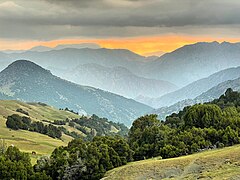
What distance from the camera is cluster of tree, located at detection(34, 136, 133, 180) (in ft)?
299

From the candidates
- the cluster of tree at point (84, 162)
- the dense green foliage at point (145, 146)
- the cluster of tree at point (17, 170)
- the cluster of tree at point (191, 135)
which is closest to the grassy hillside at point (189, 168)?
the cluster of tree at point (84, 162)

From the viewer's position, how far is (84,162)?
302ft

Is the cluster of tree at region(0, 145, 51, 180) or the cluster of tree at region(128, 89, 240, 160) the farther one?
the cluster of tree at region(128, 89, 240, 160)

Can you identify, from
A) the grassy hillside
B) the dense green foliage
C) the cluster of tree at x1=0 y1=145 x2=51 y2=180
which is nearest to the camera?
the grassy hillside

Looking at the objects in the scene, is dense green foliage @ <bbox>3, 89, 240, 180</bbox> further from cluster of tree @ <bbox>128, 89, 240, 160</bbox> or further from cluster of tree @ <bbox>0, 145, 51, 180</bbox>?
cluster of tree @ <bbox>0, 145, 51, 180</bbox>

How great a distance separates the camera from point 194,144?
97000 millimetres

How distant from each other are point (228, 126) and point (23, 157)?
50.9 meters

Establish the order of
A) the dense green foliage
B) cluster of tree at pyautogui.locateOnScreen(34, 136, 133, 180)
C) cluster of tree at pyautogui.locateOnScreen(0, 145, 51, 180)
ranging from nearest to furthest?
cluster of tree at pyautogui.locateOnScreen(0, 145, 51, 180) → cluster of tree at pyautogui.locateOnScreen(34, 136, 133, 180) → the dense green foliage

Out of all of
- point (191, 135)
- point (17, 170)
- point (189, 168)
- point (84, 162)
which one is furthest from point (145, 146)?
point (189, 168)

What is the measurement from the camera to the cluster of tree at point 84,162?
91.0 metres

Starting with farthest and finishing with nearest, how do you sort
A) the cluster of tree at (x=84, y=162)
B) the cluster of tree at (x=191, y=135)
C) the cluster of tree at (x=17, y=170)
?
the cluster of tree at (x=191, y=135) → the cluster of tree at (x=84, y=162) → the cluster of tree at (x=17, y=170)

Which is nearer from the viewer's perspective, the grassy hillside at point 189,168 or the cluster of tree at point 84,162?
the grassy hillside at point 189,168

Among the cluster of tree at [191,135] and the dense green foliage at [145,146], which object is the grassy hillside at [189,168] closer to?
the dense green foliage at [145,146]

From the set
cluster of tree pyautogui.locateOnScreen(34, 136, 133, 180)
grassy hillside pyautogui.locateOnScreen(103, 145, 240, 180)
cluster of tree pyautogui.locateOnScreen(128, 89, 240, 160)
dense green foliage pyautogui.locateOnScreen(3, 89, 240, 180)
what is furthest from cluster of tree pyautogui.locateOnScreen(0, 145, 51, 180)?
cluster of tree pyautogui.locateOnScreen(128, 89, 240, 160)
